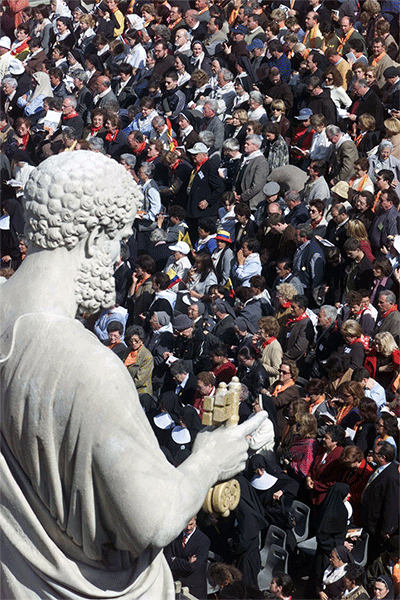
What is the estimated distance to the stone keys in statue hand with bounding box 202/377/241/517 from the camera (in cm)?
264

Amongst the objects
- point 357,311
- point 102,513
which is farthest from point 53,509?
point 357,311

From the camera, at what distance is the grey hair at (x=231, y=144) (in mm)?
15008

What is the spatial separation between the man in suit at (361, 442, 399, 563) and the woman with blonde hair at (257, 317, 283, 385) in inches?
96.5

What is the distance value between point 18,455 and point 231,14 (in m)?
18.1

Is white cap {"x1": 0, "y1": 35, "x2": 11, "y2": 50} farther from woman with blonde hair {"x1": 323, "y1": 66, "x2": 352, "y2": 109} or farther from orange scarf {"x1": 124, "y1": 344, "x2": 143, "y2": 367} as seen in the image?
orange scarf {"x1": 124, "y1": 344, "x2": 143, "y2": 367}

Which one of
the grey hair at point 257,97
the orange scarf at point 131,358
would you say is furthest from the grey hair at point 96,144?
the orange scarf at point 131,358

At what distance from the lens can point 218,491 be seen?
2.68m

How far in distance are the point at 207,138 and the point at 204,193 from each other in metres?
1.02

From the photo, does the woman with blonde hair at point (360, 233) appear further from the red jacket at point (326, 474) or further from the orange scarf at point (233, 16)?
the orange scarf at point (233, 16)

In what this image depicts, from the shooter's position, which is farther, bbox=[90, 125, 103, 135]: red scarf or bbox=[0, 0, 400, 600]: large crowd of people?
bbox=[90, 125, 103, 135]: red scarf

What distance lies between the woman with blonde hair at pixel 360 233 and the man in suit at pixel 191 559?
4.62 m

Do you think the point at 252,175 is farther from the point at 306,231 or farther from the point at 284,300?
the point at 284,300

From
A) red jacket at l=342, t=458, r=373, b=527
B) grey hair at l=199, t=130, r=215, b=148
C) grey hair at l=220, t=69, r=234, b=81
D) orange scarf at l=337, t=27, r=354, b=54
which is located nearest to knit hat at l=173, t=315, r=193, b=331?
red jacket at l=342, t=458, r=373, b=527

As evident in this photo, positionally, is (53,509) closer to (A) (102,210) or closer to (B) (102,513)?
(B) (102,513)
